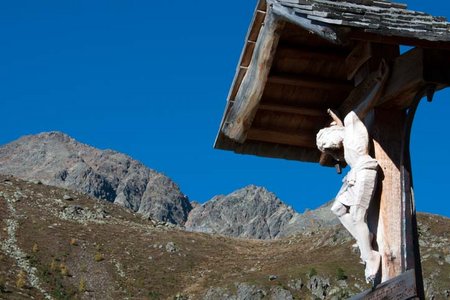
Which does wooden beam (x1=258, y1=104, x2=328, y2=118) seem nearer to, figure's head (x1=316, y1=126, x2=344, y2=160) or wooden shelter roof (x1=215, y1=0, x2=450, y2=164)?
wooden shelter roof (x1=215, y1=0, x2=450, y2=164)

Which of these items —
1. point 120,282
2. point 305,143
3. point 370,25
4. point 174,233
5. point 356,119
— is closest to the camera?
point 370,25

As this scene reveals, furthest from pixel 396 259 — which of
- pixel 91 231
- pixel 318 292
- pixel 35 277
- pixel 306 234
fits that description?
pixel 306 234

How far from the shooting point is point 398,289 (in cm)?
371

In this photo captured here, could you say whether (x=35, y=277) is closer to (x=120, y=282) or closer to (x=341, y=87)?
(x=120, y=282)

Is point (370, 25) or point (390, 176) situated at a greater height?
point (370, 25)

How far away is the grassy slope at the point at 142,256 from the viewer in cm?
6331

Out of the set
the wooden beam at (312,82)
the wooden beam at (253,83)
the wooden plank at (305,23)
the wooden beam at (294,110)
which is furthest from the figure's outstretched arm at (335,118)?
the wooden plank at (305,23)

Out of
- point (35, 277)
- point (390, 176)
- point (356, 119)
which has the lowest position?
point (390, 176)

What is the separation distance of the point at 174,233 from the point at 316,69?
83.8 meters

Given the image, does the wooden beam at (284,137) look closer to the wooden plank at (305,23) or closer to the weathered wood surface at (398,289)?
the wooden plank at (305,23)

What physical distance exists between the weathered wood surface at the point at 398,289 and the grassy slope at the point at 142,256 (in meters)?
52.8

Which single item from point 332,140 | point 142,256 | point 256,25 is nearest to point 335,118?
point 332,140

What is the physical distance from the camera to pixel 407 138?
13.7 feet

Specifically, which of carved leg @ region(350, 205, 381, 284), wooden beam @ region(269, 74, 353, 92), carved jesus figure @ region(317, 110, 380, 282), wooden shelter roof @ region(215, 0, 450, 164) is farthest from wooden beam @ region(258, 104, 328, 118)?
carved leg @ region(350, 205, 381, 284)
